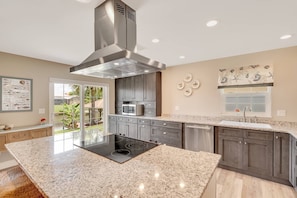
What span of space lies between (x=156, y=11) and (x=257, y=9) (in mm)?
1123

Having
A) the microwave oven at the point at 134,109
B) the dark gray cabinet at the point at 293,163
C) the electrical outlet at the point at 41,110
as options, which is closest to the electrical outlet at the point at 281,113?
the dark gray cabinet at the point at 293,163

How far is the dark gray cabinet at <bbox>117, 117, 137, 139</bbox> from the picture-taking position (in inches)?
166

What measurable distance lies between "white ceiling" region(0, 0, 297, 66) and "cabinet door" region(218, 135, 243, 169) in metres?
1.76

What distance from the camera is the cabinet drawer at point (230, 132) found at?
270cm

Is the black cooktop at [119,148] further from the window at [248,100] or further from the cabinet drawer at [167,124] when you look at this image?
the window at [248,100]

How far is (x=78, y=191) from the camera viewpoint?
0.83 metres

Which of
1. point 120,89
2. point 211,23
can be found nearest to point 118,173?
point 211,23

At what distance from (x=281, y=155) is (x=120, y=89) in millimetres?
4285

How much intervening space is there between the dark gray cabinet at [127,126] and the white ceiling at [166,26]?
2.11m

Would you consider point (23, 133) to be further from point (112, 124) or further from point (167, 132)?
point (167, 132)

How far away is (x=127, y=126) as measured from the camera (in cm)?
440

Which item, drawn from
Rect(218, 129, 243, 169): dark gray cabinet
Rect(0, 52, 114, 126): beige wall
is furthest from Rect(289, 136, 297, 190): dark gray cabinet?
Rect(0, 52, 114, 126): beige wall

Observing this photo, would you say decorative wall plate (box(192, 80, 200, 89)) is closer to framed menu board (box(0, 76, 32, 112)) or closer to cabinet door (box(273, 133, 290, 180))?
cabinet door (box(273, 133, 290, 180))

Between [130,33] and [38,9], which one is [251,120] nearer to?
[130,33]
